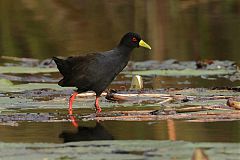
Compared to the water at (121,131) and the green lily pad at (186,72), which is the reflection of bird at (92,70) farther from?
the green lily pad at (186,72)

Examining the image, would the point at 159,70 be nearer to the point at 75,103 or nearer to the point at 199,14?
the point at 75,103

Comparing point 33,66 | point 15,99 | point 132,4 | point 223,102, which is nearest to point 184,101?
point 223,102

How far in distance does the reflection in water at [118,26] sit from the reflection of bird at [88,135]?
7.22m

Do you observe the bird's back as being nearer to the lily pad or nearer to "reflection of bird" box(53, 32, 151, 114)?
"reflection of bird" box(53, 32, 151, 114)

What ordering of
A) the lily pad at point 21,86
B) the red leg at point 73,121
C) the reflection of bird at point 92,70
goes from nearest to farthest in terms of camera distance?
the red leg at point 73,121 → the reflection of bird at point 92,70 → the lily pad at point 21,86

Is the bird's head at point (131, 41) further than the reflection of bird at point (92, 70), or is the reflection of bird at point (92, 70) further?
the bird's head at point (131, 41)

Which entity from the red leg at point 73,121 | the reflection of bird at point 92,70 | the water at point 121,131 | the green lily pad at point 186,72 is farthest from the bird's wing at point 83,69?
the green lily pad at point 186,72

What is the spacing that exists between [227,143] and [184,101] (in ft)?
9.06

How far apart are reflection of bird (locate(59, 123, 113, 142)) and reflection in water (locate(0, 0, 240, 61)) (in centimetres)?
722

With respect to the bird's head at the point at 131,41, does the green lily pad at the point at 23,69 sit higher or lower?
lower

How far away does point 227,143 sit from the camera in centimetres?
729

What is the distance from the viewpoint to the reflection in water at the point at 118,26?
16.9 metres

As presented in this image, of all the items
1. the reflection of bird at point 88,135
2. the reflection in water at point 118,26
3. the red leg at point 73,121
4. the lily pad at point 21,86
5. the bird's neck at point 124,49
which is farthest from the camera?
the reflection in water at point 118,26

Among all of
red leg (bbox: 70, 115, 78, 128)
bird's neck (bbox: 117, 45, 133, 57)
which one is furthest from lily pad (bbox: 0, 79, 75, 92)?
red leg (bbox: 70, 115, 78, 128)
